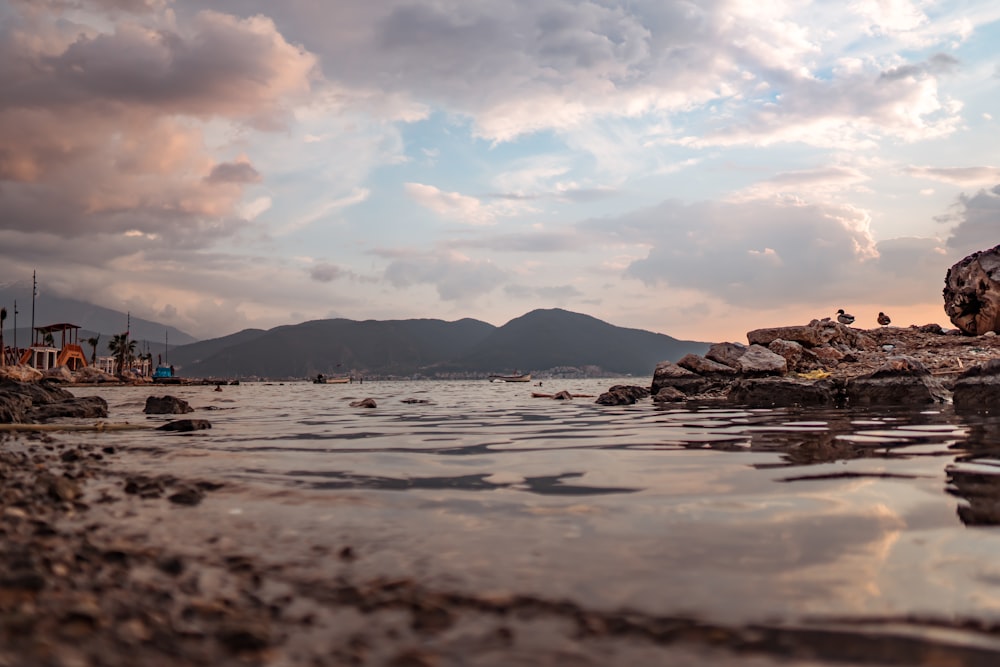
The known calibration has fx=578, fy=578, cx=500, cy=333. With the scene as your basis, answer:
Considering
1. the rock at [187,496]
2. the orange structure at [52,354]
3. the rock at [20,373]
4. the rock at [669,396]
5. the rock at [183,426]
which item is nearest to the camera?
the rock at [187,496]

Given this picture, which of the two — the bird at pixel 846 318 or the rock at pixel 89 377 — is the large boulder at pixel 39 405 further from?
the rock at pixel 89 377

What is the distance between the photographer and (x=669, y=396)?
806 inches

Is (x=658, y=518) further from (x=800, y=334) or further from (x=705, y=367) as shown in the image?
(x=800, y=334)

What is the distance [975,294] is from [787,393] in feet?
63.7

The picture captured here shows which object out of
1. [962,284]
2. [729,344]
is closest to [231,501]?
[729,344]

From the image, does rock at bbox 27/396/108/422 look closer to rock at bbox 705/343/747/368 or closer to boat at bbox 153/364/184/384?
rock at bbox 705/343/747/368

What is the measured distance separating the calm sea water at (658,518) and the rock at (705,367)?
1321 cm

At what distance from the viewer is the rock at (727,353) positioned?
72.6 ft

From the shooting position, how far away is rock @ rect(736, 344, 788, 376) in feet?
70.4

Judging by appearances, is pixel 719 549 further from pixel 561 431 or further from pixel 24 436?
pixel 24 436

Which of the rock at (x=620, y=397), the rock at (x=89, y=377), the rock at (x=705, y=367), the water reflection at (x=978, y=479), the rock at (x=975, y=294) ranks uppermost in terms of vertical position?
the rock at (x=975, y=294)

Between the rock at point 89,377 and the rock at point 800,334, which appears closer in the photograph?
the rock at point 800,334

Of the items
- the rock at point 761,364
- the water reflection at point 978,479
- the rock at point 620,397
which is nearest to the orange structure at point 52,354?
the rock at point 620,397

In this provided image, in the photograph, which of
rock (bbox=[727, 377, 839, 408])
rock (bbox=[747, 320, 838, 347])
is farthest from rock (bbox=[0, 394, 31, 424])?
rock (bbox=[747, 320, 838, 347])
